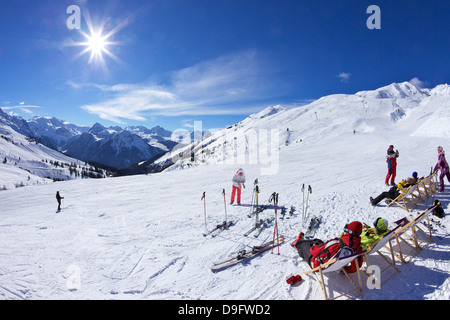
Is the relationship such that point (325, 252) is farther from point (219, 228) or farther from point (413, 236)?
point (219, 228)

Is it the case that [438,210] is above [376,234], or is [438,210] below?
above

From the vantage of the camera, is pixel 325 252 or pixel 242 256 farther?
pixel 242 256

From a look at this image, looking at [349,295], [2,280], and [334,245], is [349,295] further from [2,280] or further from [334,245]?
[2,280]

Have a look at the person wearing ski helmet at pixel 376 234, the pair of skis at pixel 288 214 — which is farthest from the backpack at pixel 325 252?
the pair of skis at pixel 288 214

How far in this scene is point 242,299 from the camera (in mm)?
4641

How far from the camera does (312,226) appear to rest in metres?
7.67

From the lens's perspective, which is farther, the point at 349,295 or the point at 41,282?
the point at 41,282

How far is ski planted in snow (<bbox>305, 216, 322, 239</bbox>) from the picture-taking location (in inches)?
279

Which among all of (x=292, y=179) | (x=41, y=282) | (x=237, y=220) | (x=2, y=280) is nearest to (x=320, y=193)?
(x=292, y=179)

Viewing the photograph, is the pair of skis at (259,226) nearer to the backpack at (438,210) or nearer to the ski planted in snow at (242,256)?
the ski planted in snow at (242,256)

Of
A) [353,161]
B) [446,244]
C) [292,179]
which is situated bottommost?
[446,244]

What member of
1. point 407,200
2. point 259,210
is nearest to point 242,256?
point 259,210

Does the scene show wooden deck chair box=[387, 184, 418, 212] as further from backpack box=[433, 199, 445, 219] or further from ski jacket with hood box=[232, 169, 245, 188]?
ski jacket with hood box=[232, 169, 245, 188]

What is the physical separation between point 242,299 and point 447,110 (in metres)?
43.5
